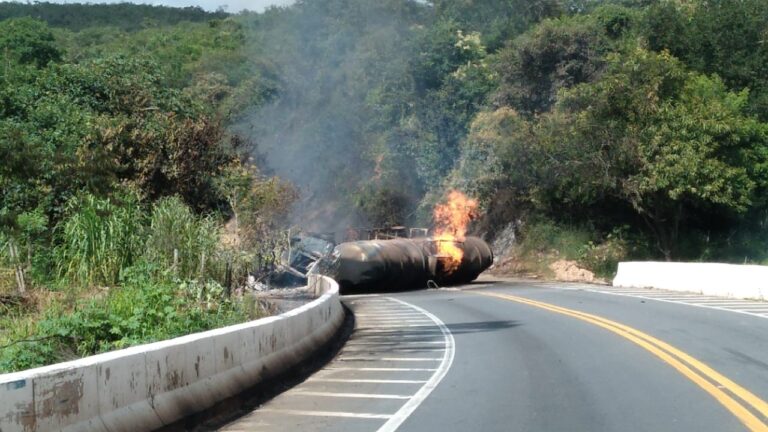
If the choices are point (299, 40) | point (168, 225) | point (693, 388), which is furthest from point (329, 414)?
point (299, 40)

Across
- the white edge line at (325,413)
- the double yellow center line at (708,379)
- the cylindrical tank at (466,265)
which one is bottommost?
the cylindrical tank at (466,265)

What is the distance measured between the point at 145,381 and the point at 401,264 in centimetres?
2855

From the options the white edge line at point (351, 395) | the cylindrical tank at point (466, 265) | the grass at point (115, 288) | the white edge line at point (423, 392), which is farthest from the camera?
the cylindrical tank at point (466, 265)

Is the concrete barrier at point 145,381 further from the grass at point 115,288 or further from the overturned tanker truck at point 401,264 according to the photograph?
the overturned tanker truck at point 401,264

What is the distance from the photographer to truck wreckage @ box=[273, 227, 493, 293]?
33844 mm

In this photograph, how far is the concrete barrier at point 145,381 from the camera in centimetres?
738

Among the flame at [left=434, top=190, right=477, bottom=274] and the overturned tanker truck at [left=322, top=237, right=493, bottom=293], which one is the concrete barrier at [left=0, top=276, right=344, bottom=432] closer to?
the overturned tanker truck at [left=322, top=237, right=493, bottom=293]

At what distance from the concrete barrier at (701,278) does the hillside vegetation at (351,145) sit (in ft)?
21.2

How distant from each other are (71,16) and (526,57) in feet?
299

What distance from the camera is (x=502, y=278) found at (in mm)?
49188

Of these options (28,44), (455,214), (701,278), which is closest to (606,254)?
(455,214)

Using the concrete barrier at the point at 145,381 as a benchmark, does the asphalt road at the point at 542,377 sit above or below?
below

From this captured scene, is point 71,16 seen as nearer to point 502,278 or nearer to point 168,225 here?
point 502,278

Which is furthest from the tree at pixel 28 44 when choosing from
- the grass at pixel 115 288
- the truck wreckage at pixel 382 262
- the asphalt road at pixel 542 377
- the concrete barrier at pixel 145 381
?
the concrete barrier at pixel 145 381
